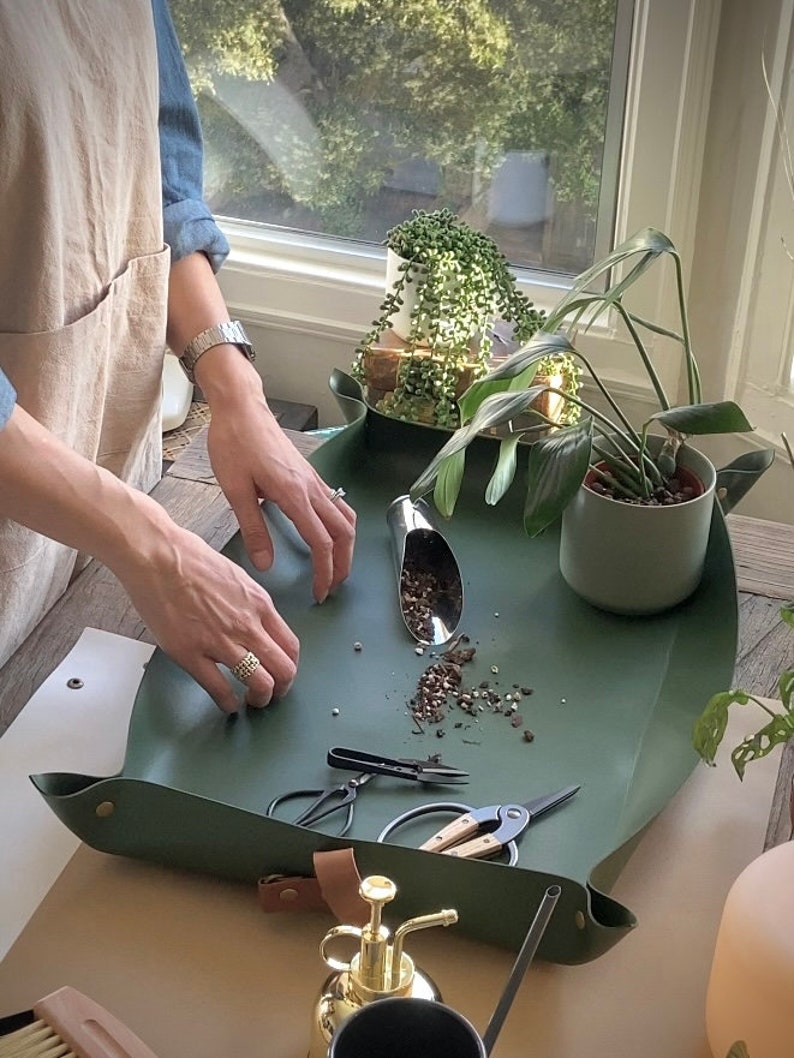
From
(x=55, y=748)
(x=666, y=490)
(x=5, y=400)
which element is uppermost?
(x=5, y=400)

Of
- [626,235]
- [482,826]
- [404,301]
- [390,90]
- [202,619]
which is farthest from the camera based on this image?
[390,90]

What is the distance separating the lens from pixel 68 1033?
613mm

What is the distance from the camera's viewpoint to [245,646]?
884mm

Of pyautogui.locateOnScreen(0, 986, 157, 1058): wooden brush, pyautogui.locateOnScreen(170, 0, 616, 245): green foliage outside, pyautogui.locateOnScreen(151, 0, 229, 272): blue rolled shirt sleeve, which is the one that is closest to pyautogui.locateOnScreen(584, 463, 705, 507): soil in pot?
pyautogui.locateOnScreen(151, 0, 229, 272): blue rolled shirt sleeve

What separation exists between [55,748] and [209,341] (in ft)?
1.39

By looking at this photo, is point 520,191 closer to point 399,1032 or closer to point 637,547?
point 637,547

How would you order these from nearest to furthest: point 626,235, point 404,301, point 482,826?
1. point 482,826
2. point 404,301
3. point 626,235

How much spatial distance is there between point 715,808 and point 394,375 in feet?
2.50

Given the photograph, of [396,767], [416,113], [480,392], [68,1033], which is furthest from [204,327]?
[416,113]

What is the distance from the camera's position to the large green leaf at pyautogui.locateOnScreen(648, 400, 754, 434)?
893mm

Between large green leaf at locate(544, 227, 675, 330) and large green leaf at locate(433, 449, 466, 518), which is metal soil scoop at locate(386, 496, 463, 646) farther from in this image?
large green leaf at locate(544, 227, 675, 330)

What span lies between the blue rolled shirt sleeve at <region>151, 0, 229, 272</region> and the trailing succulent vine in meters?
0.28

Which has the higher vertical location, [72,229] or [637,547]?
[72,229]

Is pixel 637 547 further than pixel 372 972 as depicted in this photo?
Yes
